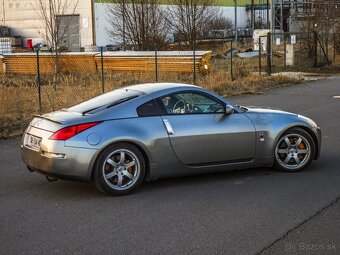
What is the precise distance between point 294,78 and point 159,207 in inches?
739

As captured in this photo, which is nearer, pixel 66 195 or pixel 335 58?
pixel 66 195

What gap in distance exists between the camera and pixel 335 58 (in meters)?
34.4

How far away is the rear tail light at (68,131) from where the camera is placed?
629 centimetres

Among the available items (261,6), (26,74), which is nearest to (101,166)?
(26,74)

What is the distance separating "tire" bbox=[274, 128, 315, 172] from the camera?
7488 mm

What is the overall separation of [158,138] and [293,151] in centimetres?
206

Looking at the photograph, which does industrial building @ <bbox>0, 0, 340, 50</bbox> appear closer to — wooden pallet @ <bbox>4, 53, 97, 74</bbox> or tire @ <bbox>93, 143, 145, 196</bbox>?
wooden pallet @ <bbox>4, 53, 97, 74</bbox>

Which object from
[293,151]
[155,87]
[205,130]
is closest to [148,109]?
[155,87]

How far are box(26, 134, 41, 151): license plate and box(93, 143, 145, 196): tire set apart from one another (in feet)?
2.51

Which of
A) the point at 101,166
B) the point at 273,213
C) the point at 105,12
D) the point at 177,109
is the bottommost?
the point at 273,213

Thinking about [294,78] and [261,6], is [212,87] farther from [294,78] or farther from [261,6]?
[261,6]

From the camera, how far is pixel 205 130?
690cm

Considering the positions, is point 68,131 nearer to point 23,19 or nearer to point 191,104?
point 191,104

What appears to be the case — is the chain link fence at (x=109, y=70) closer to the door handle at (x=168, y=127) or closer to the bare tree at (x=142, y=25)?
the bare tree at (x=142, y=25)
